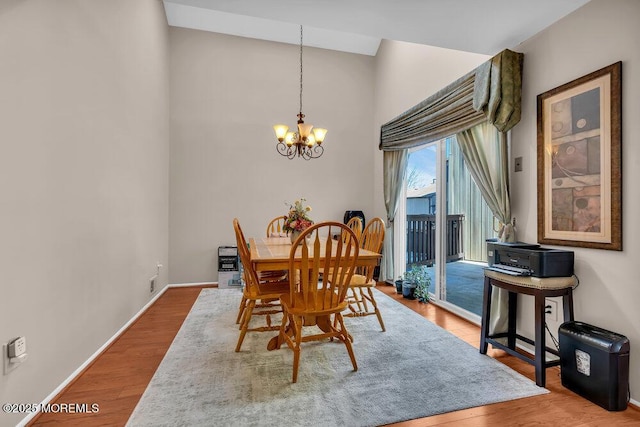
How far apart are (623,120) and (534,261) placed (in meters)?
0.98

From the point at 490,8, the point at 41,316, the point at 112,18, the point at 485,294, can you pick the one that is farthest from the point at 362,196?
the point at 41,316

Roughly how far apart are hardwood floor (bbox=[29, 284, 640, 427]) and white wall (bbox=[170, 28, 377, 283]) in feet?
7.04

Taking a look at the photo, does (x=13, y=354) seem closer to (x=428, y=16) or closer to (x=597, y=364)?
(x=597, y=364)

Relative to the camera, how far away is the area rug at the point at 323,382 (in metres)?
1.61

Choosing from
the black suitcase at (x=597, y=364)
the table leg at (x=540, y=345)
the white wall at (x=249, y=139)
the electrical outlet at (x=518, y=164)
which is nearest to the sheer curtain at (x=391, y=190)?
the white wall at (x=249, y=139)

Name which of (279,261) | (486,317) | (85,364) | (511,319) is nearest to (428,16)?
(279,261)

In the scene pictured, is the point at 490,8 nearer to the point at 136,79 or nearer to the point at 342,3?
the point at 342,3

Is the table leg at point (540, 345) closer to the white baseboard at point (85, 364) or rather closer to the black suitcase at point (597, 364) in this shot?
the black suitcase at point (597, 364)

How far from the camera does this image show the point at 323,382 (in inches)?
75.3

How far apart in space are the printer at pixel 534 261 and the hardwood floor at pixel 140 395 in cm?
72

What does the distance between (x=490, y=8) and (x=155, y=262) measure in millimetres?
4209

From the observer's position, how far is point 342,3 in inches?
80.3

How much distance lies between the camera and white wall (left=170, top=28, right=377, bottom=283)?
Result: 448 cm

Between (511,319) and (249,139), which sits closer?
(511,319)
